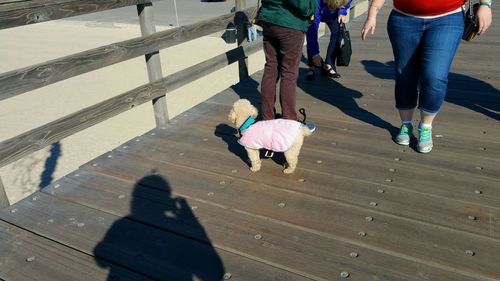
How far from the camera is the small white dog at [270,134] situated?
3141 mm

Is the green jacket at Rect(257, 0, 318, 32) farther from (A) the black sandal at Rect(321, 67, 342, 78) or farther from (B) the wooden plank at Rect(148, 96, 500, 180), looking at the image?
(A) the black sandal at Rect(321, 67, 342, 78)

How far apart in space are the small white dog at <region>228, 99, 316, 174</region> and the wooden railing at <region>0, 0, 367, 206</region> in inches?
47.4

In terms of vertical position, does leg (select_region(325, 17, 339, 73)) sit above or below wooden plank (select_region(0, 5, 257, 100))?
below

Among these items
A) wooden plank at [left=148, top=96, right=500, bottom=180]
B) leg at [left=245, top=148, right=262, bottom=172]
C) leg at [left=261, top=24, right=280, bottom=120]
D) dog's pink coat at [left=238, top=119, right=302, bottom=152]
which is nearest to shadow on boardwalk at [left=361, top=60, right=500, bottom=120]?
wooden plank at [left=148, top=96, right=500, bottom=180]

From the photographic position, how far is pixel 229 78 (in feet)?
45.8

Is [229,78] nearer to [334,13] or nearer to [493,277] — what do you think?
[334,13]

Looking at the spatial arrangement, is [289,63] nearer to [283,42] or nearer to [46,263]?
[283,42]

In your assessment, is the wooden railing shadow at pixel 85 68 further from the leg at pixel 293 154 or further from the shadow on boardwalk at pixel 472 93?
the shadow on boardwalk at pixel 472 93

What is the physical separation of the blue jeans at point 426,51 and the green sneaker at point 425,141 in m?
0.18

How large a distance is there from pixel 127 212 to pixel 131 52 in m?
1.57

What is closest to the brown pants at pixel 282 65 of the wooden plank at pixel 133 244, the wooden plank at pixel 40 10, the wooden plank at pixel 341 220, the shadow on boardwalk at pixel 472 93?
the wooden plank at pixel 341 220

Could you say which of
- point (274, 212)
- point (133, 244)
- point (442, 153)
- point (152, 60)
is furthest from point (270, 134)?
point (152, 60)

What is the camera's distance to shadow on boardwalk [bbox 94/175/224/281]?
7.85ft

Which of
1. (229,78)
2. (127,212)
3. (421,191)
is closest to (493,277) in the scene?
(421,191)
